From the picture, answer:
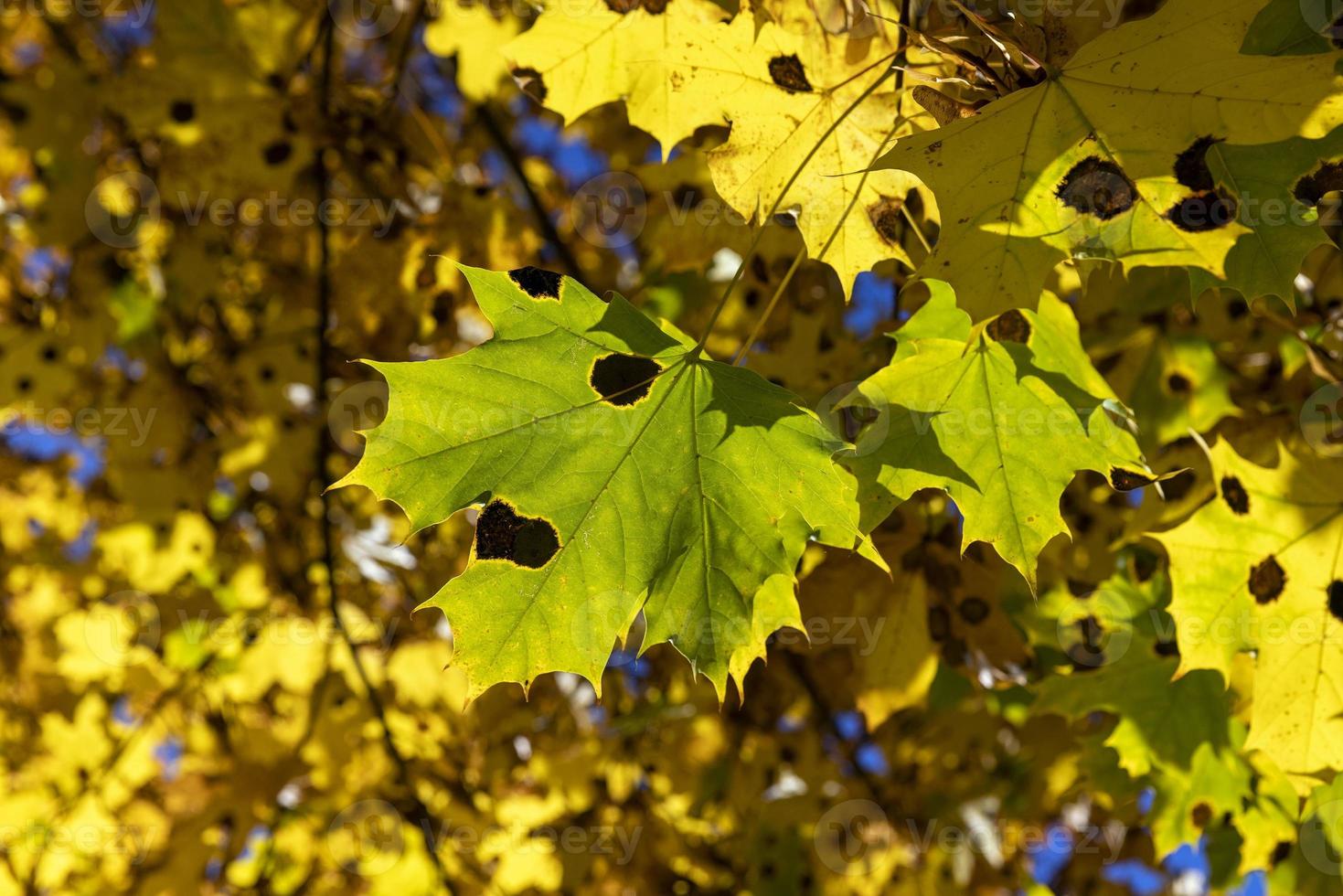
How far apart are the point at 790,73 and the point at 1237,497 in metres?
1.31

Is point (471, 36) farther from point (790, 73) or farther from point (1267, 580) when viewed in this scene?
point (1267, 580)

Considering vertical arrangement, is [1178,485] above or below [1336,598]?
below

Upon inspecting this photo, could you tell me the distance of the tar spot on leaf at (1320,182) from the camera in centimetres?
143

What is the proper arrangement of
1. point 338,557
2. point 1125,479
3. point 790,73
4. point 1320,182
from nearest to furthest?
point 1320,182, point 1125,479, point 790,73, point 338,557

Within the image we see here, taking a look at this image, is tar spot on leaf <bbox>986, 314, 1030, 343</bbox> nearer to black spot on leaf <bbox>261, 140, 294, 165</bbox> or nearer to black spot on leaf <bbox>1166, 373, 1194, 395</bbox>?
black spot on leaf <bbox>1166, 373, 1194, 395</bbox>

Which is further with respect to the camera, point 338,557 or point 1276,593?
point 338,557

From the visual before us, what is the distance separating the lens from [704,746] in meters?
4.00

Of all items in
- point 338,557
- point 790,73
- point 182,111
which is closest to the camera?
point 790,73

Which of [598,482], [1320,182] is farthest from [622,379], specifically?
[1320,182]

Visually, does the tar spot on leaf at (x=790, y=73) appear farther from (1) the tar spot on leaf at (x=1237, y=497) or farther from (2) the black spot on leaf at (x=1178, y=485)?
(2) the black spot on leaf at (x=1178, y=485)

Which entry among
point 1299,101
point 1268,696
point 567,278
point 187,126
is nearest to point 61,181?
point 187,126

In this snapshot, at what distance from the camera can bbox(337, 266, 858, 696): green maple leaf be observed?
1528 millimetres

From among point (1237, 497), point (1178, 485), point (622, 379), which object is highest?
point (622, 379)

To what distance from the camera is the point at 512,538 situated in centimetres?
155
